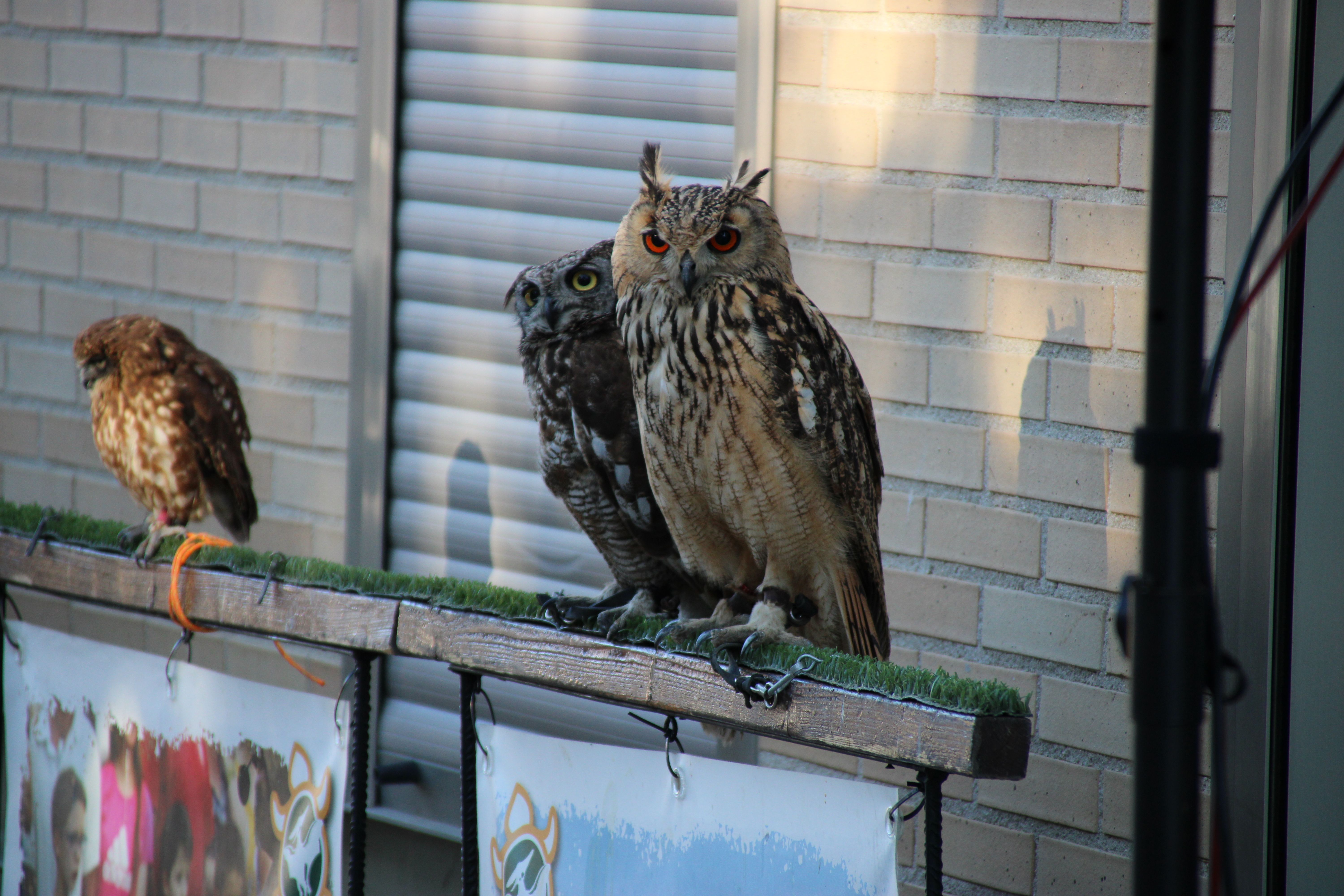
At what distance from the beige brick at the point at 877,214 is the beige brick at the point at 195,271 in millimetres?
1910

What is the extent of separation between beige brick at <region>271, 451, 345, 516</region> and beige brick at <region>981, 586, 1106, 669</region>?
188 cm

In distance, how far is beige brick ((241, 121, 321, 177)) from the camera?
10.7ft

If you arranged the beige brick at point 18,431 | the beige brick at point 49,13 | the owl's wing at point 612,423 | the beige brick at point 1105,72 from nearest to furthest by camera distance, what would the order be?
1. the owl's wing at point 612,423
2. the beige brick at point 1105,72
3. the beige brick at point 49,13
4. the beige brick at point 18,431

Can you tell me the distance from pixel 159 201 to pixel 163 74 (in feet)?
1.26

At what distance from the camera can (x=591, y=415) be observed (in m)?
1.96

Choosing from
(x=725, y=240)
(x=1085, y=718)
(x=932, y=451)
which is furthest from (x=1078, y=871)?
(x=725, y=240)

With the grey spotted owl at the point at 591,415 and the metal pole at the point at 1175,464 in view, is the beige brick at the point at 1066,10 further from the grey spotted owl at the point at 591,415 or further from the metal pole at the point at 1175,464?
the metal pole at the point at 1175,464

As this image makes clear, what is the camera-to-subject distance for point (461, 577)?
3156mm

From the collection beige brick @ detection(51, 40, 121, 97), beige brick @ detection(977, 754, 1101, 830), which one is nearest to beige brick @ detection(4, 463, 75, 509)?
beige brick @ detection(51, 40, 121, 97)

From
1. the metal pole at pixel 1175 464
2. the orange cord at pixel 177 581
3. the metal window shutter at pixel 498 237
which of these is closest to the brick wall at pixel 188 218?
the metal window shutter at pixel 498 237

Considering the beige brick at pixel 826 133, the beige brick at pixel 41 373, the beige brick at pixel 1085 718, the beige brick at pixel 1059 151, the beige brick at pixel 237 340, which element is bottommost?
the beige brick at pixel 1085 718

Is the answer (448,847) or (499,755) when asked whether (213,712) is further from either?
(448,847)

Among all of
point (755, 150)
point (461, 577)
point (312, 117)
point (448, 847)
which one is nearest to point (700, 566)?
point (755, 150)

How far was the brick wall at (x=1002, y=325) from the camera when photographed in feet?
7.18
